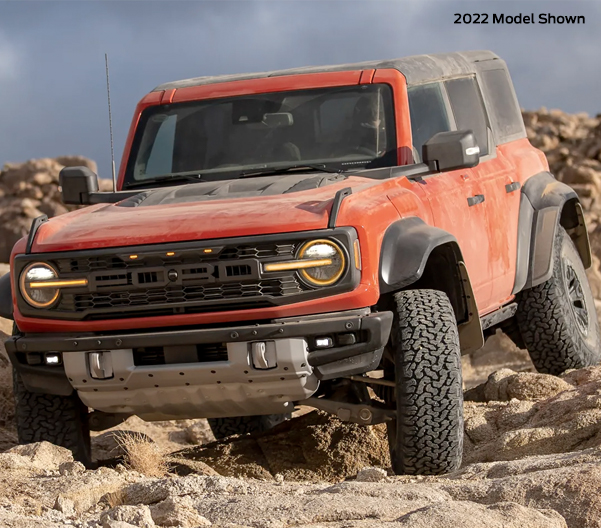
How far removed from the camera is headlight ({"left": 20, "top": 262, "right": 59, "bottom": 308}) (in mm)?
5723

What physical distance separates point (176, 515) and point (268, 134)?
3.01 metres

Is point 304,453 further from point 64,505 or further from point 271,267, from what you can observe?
point 64,505

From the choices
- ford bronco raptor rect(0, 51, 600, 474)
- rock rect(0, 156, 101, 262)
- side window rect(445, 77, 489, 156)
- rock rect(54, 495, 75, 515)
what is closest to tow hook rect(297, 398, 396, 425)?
ford bronco raptor rect(0, 51, 600, 474)

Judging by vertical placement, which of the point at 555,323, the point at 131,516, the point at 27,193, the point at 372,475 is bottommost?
the point at 27,193

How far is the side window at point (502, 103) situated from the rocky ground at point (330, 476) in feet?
5.36

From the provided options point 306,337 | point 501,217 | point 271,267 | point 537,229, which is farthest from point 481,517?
point 537,229

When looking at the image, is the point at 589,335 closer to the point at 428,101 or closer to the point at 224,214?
the point at 428,101

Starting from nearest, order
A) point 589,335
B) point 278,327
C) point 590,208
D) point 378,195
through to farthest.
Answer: point 278,327 < point 378,195 < point 589,335 < point 590,208

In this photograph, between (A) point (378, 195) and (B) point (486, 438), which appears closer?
(A) point (378, 195)

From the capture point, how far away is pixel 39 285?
226 inches

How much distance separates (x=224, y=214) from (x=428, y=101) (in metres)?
2.00

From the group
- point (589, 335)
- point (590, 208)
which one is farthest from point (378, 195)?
point (590, 208)

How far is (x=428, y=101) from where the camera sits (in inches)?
279

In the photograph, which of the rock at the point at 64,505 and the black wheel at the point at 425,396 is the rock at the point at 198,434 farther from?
the rock at the point at 64,505
